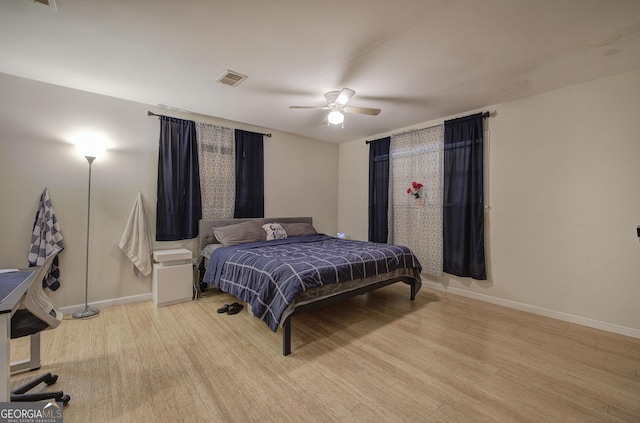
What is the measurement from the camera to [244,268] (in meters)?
2.79

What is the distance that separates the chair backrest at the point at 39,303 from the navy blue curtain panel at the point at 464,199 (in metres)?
4.34

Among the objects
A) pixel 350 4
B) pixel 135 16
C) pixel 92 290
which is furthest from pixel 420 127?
pixel 92 290

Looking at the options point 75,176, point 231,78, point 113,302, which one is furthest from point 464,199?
point 75,176

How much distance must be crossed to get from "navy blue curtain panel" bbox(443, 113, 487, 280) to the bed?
0.81 m

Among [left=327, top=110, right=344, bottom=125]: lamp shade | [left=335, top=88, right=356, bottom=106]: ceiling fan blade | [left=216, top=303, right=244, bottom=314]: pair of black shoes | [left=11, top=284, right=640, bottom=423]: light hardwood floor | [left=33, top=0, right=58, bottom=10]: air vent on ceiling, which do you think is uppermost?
[left=33, top=0, right=58, bottom=10]: air vent on ceiling

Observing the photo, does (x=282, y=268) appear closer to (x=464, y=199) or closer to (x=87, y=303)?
(x=87, y=303)

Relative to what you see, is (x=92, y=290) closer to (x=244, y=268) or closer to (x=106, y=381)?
(x=106, y=381)

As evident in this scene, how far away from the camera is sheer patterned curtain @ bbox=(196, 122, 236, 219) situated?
13.2 ft

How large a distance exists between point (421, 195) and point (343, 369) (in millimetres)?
3157

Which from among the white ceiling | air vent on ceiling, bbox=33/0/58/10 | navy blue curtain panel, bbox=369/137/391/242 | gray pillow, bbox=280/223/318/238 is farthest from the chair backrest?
navy blue curtain panel, bbox=369/137/391/242

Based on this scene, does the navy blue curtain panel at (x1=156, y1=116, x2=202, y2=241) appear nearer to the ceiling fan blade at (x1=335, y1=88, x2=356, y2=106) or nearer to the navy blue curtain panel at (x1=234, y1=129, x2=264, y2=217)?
the navy blue curtain panel at (x1=234, y1=129, x2=264, y2=217)

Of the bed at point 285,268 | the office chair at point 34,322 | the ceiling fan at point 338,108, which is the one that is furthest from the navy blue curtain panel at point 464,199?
the office chair at point 34,322

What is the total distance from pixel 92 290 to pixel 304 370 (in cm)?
297

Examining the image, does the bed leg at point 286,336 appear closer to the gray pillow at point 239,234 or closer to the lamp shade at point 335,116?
the gray pillow at point 239,234
